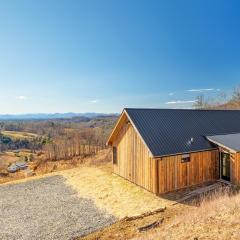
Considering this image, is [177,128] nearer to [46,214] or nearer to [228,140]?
[228,140]

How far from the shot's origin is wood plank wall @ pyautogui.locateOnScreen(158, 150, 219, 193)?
13.6m

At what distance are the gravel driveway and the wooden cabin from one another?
12.6 ft

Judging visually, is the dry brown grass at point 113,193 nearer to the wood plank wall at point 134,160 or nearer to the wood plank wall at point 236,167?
the wood plank wall at point 134,160

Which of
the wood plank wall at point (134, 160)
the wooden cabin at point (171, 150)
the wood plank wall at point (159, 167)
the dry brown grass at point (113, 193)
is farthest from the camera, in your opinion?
the wood plank wall at point (134, 160)

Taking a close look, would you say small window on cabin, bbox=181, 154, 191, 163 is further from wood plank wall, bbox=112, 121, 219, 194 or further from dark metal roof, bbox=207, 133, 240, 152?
dark metal roof, bbox=207, 133, 240, 152

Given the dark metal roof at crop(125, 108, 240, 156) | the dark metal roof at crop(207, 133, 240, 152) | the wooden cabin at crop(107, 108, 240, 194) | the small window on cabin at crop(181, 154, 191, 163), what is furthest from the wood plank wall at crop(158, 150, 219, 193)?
the dark metal roof at crop(207, 133, 240, 152)

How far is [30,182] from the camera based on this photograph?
17.3 meters

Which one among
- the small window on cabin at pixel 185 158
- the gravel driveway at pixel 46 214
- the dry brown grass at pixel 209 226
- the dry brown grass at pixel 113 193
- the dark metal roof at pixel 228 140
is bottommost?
the gravel driveway at pixel 46 214

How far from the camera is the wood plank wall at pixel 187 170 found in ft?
44.7

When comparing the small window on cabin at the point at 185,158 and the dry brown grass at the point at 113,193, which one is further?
the small window on cabin at the point at 185,158

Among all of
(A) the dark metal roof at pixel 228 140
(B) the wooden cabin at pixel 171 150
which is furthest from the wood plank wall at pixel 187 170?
(A) the dark metal roof at pixel 228 140

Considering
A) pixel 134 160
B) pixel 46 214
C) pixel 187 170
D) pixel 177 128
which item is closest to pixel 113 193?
pixel 134 160

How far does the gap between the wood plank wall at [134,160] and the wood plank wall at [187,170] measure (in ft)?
1.79

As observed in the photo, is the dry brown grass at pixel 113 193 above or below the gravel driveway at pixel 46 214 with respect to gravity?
above
